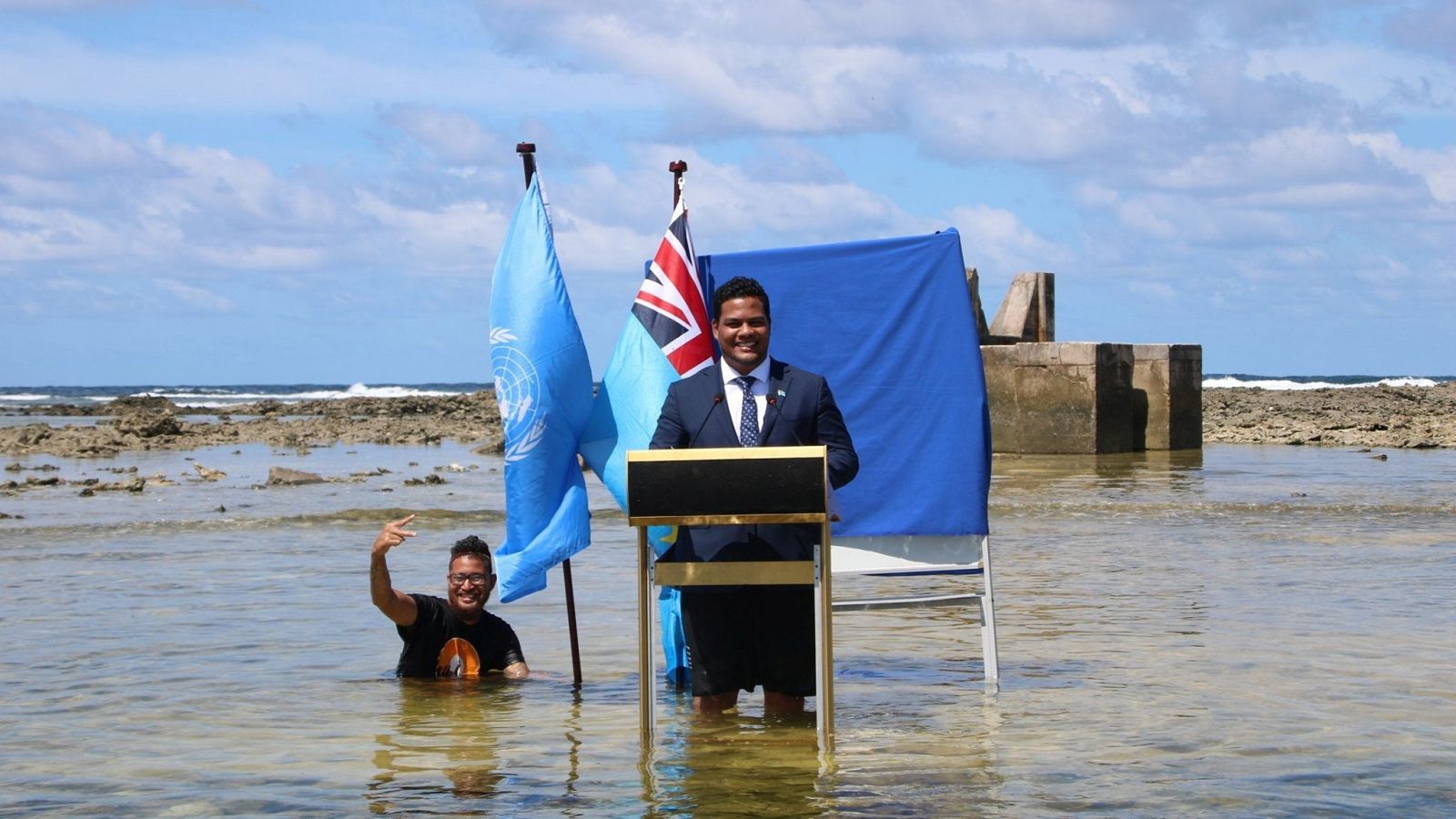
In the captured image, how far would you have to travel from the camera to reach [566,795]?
18.2 feet

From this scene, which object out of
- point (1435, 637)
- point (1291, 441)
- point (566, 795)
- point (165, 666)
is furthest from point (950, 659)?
point (1291, 441)

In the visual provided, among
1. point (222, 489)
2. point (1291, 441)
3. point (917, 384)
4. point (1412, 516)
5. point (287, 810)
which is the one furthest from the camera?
point (1291, 441)

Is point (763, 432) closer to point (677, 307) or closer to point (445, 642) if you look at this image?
point (677, 307)

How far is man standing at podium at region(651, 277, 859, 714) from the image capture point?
590 centimetres

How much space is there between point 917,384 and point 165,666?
4.15 metres

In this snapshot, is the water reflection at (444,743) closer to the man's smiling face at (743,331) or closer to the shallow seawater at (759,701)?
the shallow seawater at (759,701)

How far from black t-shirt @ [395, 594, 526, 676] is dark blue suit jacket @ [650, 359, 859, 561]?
2147 mm

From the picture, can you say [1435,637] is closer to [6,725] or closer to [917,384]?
[917,384]

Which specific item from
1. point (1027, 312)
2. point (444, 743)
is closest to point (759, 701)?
point (444, 743)

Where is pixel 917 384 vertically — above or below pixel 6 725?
above

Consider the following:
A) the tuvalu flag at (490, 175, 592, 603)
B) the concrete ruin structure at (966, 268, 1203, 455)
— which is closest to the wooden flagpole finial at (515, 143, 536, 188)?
the tuvalu flag at (490, 175, 592, 603)

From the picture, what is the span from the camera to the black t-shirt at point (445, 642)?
25.5ft

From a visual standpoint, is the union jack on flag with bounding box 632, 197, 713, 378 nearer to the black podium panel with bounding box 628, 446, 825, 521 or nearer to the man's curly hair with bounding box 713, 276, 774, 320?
the man's curly hair with bounding box 713, 276, 774, 320

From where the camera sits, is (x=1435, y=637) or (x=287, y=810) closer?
(x=287, y=810)
